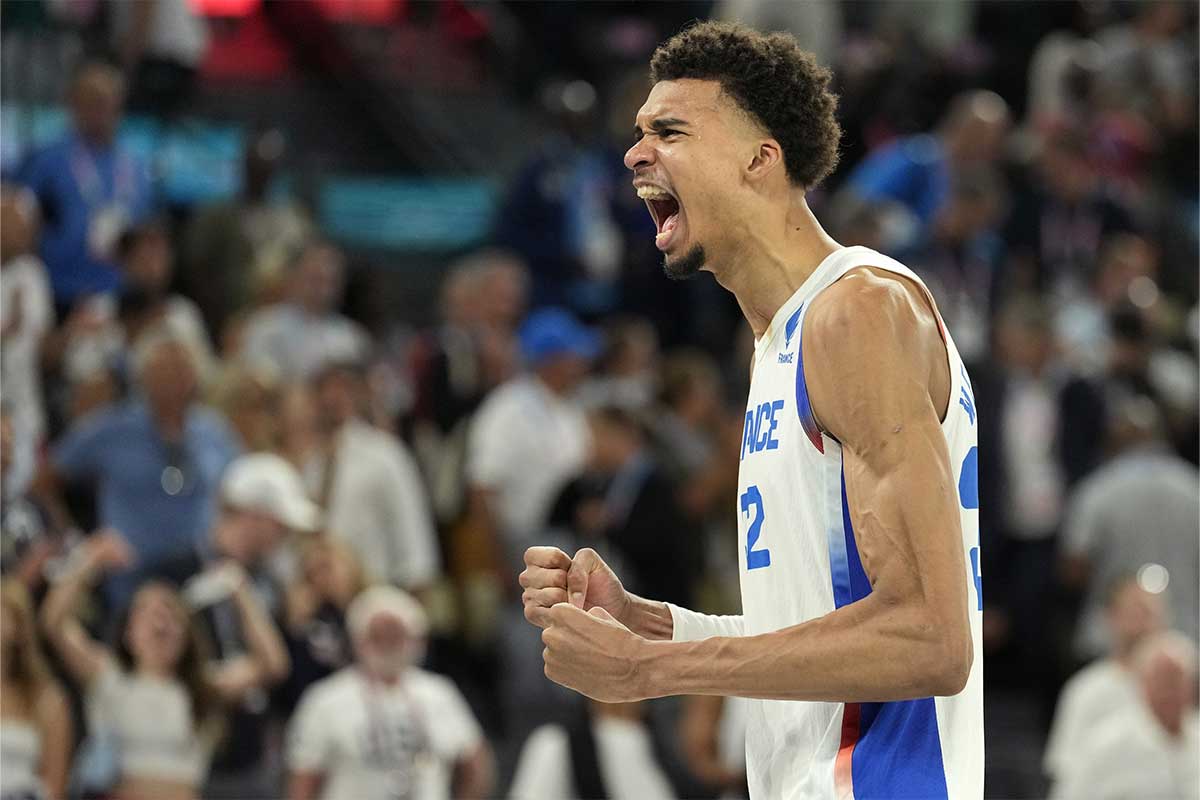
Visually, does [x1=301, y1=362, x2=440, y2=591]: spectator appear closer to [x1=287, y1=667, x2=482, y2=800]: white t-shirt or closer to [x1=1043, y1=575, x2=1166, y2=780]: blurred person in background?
[x1=287, y1=667, x2=482, y2=800]: white t-shirt

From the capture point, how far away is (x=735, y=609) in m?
10.5

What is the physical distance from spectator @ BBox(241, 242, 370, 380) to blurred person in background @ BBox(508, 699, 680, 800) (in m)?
2.87

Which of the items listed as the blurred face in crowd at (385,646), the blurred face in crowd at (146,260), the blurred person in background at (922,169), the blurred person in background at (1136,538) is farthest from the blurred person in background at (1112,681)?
the blurred face in crowd at (146,260)

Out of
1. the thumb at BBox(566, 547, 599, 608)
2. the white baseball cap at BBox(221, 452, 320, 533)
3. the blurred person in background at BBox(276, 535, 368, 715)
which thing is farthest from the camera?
the blurred person in background at BBox(276, 535, 368, 715)

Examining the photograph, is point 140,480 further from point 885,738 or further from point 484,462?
point 885,738

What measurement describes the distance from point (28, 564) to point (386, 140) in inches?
341

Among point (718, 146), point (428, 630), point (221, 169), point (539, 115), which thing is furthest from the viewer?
point (539, 115)

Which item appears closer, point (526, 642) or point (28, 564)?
point (28, 564)

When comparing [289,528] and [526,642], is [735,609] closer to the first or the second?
[526,642]

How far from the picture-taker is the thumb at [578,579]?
3.84 m

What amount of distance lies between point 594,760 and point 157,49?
5964 millimetres

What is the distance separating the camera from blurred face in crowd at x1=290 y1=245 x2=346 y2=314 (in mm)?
11516

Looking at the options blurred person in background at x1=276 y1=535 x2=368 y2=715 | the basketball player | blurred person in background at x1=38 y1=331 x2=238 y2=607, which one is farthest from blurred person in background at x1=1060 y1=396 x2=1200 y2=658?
the basketball player

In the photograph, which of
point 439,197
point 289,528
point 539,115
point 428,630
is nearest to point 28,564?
point 289,528
